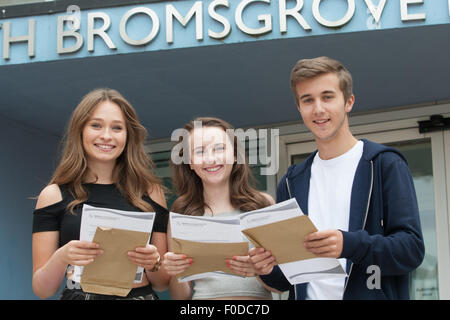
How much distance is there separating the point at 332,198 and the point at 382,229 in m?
0.25

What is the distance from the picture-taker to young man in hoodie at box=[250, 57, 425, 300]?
224 cm

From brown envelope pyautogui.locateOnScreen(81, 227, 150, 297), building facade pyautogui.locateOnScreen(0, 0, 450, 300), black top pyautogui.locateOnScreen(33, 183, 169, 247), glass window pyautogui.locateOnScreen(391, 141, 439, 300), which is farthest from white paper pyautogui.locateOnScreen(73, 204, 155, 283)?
glass window pyautogui.locateOnScreen(391, 141, 439, 300)

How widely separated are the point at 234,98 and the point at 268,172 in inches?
37.8

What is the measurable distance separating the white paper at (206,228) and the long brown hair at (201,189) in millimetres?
592

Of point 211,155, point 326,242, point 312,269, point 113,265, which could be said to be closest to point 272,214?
point 326,242

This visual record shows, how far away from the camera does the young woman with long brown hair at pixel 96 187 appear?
2695 mm

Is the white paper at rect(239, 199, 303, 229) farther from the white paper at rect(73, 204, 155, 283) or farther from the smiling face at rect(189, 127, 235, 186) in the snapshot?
the smiling face at rect(189, 127, 235, 186)

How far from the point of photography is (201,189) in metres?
3.10

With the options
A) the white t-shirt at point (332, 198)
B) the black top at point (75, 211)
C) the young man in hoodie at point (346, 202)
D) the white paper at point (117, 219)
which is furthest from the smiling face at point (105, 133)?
the white t-shirt at point (332, 198)

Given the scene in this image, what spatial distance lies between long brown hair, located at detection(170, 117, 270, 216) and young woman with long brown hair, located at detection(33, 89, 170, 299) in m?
0.13

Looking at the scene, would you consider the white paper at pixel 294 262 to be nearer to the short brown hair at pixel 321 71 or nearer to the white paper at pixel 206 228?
the white paper at pixel 206 228

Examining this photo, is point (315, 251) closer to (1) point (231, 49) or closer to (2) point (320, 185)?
(2) point (320, 185)

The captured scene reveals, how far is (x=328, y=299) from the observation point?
2.41 meters
